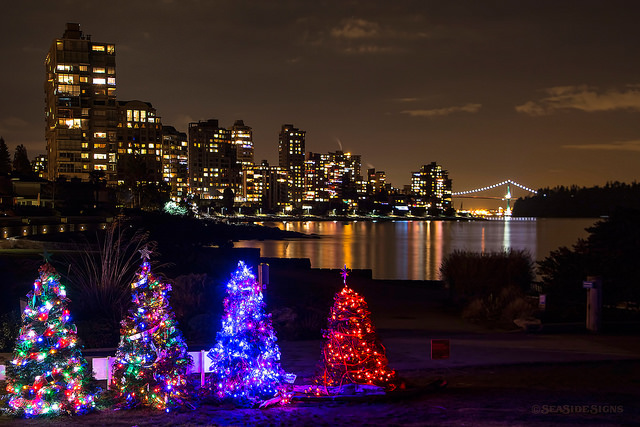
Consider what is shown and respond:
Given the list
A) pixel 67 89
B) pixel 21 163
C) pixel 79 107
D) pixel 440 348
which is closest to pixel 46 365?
pixel 440 348

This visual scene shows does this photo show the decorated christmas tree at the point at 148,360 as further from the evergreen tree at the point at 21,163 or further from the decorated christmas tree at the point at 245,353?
the evergreen tree at the point at 21,163

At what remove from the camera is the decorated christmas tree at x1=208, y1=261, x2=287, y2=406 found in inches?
352

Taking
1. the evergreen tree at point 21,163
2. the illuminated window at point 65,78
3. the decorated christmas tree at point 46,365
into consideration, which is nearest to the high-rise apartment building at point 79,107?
the illuminated window at point 65,78

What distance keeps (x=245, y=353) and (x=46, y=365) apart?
284cm

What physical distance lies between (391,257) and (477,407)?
75.0 metres

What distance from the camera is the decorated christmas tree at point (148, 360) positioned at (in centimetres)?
873

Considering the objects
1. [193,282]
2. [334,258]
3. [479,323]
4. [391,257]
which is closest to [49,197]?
[334,258]

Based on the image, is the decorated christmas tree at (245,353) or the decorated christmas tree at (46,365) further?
the decorated christmas tree at (245,353)

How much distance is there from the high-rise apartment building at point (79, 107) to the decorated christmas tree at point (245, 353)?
13736cm

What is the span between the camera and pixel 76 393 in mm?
8562

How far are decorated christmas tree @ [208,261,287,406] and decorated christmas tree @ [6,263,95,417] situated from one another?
1.98m

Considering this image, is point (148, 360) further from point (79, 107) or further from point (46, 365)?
point (79, 107)

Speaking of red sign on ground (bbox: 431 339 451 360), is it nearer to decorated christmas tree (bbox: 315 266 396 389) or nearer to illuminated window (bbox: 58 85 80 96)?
decorated christmas tree (bbox: 315 266 396 389)

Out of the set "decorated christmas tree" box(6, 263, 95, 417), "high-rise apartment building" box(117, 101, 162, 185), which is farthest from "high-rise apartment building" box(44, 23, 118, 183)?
"decorated christmas tree" box(6, 263, 95, 417)
